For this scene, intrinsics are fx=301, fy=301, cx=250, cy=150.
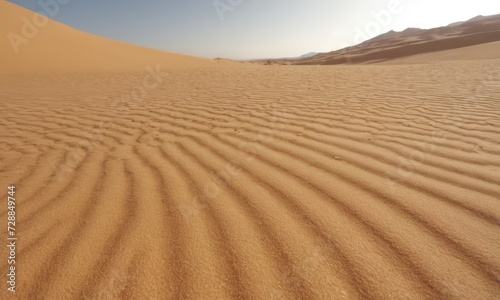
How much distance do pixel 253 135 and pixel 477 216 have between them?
2111 millimetres

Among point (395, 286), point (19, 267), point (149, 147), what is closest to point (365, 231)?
point (395, 286)

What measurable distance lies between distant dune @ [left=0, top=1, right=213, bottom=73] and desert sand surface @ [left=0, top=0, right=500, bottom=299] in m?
14.8

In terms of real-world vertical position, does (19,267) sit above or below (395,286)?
above

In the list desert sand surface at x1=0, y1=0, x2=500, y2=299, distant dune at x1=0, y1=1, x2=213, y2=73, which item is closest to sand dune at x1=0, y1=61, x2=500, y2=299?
desert sand surface at x1=0, y1=0, x2=500, y2=299

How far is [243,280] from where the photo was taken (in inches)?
48.3

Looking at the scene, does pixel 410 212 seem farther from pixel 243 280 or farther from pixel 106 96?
pixel 106 96

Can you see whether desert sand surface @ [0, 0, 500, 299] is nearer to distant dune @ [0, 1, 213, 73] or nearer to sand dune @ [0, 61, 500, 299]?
sand dune @ [0, 61, 500, 299]

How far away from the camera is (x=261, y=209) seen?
5.67 ft

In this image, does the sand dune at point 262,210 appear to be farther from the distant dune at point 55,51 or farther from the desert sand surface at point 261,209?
the distant dune at point 55,51

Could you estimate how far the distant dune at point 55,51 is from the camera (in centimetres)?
1633

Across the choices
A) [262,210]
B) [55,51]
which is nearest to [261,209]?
[262,210]

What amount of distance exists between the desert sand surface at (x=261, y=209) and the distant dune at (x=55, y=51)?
14754 mm

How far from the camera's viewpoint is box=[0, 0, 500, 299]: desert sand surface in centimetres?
122

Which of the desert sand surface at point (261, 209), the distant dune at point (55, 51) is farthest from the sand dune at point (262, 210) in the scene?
the distant dune at point (55, 51)
